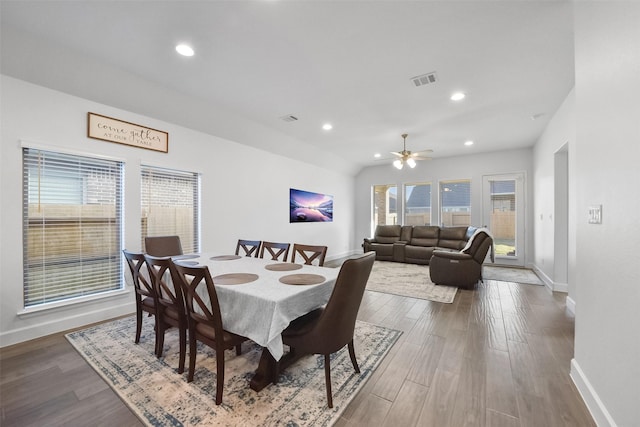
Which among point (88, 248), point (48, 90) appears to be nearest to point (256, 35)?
point (48, 90)

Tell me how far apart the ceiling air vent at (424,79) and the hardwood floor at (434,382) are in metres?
2.83

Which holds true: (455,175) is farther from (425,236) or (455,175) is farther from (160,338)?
(160,338)

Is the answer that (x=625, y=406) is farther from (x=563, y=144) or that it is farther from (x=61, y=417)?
(x=563, y=144)

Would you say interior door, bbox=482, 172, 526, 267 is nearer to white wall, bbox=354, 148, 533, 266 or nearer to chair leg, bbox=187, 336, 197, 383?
white wall, bbox=354, 148, 533, 266

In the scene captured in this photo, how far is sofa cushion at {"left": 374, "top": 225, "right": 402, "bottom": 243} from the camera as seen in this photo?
22.9ft

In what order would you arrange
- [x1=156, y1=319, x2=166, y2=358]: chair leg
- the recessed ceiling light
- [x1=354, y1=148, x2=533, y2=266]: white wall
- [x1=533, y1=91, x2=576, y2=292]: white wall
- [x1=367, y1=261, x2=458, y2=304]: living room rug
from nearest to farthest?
[x1=156, y1=319, x2=166, y2=358]: chair leg, the recessed ceiling light, [x1=533, y1=91, x2=576, y2=292]: white wall, [x1=367, y1=261, x2=458, y2=304]: living room rug, [x1=354, y1=148, x2=533, y2=266]: white wall

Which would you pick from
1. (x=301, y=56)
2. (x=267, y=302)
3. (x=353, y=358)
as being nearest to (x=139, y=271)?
(x=267, y=302)

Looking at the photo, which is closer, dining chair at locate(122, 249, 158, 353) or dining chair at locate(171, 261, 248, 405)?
dining chair at locate(171, 261, 248, 405)

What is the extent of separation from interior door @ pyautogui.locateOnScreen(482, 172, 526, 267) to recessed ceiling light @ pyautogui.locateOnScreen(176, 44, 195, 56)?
6.86 m

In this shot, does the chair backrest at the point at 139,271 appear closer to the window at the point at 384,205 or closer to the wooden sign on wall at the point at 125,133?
the wooden sign on wall at the point at 125,133

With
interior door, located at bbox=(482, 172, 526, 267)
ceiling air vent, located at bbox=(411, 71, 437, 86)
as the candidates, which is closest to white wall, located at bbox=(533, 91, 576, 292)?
interior door, located at bbox=(482, 172, 526, 267)

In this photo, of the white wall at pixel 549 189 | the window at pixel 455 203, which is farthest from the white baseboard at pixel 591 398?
the window at pixel 455 203

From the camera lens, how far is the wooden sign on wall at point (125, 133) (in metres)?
2.90

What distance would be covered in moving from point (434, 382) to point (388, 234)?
5.39m
